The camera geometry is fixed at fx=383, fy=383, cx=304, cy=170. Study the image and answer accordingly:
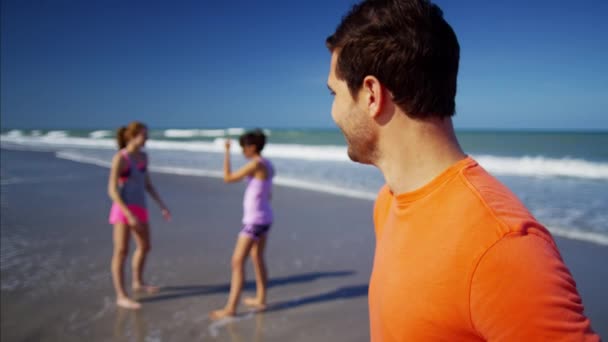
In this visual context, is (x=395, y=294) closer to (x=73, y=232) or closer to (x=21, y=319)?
(x=21, y=319)

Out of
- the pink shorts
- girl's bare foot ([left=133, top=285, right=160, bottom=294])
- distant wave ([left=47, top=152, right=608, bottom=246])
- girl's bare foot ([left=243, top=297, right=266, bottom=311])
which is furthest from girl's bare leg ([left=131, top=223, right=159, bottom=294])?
distant wave ([left=47, top=152, right=608, bottom=246])

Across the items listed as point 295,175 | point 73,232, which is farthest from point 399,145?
point 295,175

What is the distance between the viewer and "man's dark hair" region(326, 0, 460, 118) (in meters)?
1.17

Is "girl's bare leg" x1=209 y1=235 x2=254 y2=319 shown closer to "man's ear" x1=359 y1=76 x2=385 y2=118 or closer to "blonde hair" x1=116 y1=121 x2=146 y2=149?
"blonde hair" x1=116 y1=121 x2=146 y2=149

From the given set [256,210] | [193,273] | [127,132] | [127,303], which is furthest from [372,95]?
[193,273]

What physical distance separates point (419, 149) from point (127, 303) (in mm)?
4462

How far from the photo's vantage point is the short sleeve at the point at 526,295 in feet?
2.68

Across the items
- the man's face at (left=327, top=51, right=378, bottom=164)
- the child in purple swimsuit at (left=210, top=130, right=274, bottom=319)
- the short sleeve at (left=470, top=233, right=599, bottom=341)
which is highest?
the man's face at (left=327, top=51, right=378, bottom=164)

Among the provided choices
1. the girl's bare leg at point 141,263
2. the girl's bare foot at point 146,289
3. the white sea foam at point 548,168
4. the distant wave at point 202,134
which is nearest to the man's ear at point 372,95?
the girl's bare leg at point 141,263

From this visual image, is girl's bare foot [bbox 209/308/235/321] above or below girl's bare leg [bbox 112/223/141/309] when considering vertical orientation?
below

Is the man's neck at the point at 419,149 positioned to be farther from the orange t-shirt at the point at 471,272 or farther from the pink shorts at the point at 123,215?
the pink shorts at the point at 123,215

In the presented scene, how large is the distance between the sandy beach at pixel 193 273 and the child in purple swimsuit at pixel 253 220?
0.24 meters

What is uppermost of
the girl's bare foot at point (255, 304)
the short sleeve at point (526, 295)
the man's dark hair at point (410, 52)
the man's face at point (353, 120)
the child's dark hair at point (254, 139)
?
the man's dark hair at point (410, 52)

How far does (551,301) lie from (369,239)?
6.27 m
